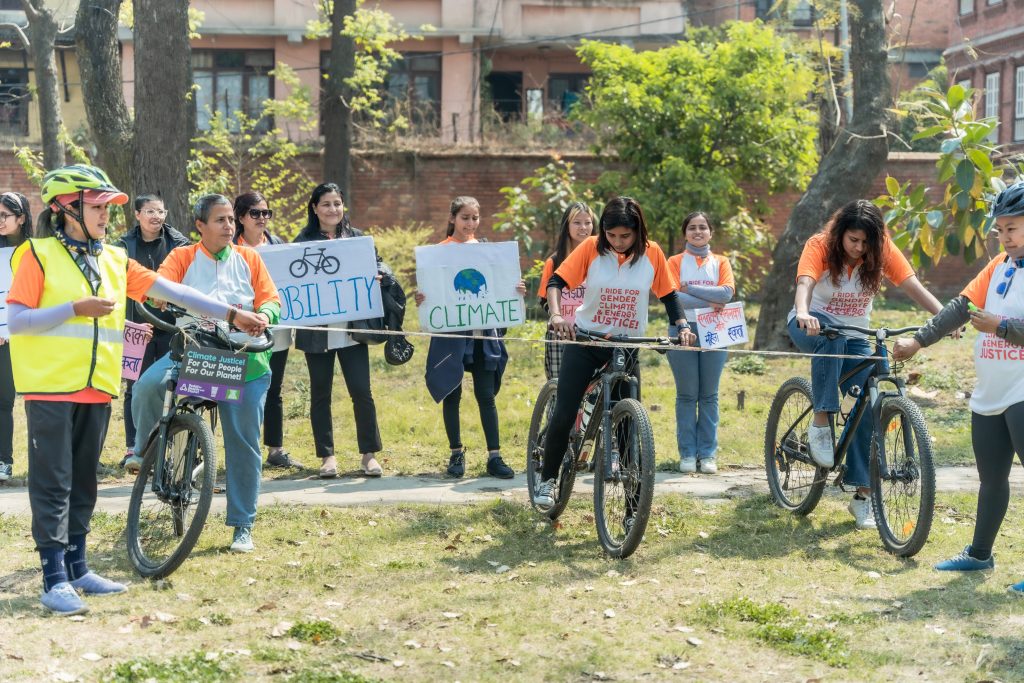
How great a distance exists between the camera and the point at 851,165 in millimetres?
16203

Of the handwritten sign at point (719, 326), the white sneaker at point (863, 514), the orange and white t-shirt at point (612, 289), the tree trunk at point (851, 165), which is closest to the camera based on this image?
the orange and white t-shirt at point (612, 289)

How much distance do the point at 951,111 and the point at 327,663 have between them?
253 inches

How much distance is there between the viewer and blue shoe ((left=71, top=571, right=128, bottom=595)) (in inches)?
253

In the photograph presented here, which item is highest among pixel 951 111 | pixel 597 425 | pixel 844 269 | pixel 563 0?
pixel 563 0

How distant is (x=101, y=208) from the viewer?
6238 millimetres

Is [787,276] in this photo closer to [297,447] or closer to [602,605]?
[297,447]

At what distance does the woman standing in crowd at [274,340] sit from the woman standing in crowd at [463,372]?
1092 millimetres

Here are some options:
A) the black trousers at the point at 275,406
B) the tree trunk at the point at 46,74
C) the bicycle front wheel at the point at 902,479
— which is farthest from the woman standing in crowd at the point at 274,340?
the tree trunk at the point at 46,74

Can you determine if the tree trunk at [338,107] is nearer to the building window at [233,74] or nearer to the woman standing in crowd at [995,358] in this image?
the building window at [233,74]

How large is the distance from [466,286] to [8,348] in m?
3.38

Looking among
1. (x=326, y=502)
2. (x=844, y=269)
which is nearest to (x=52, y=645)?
(x=326, y=502)

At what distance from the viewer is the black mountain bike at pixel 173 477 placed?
6.67 m

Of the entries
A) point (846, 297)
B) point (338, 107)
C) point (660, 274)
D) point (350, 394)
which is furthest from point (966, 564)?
point (338, 107)

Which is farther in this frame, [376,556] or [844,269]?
[844,269]
